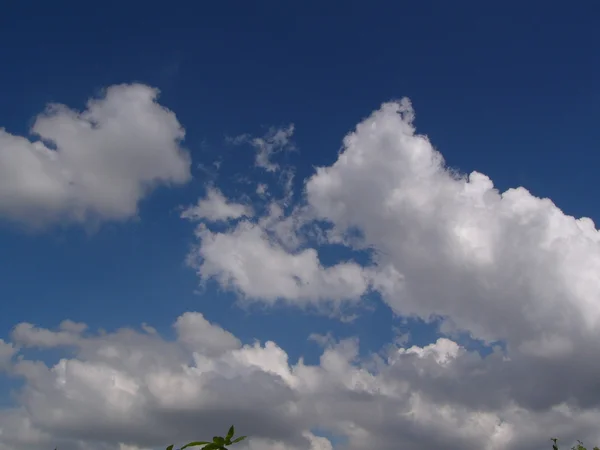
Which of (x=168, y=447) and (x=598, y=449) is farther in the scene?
(x=598, y=449)

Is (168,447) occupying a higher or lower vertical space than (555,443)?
lower

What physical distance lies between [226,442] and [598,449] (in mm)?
112052

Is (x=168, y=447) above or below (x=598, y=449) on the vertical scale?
below

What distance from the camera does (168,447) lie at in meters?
41.3

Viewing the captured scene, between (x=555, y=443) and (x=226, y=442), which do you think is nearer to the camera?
(x=226, y=442)

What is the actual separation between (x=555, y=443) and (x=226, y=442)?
220 feet

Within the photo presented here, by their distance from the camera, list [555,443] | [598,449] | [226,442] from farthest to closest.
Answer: [598,449] < [555,443] < [226,442]

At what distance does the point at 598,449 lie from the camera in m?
124

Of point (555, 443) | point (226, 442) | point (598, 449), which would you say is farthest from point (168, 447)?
point (598, 449)

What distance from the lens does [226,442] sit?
131ft

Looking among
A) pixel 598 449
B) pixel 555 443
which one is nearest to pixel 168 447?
pixel 555 443

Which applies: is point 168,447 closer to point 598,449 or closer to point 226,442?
point 226,442

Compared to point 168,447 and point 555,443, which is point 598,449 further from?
point 168,447

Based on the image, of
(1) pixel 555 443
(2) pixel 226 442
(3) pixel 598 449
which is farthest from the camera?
(3) pixel 598 449
